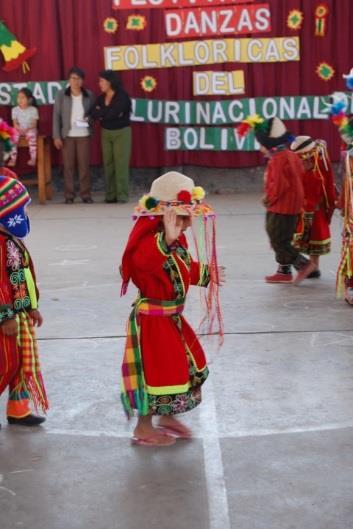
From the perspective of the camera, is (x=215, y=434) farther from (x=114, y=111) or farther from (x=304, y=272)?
(x=114, y=111)

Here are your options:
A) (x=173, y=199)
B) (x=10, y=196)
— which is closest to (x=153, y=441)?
(x=173, y=199)

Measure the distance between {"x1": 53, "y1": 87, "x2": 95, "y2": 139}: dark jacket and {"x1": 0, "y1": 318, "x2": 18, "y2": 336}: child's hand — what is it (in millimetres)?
9360

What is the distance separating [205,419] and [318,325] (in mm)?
2097

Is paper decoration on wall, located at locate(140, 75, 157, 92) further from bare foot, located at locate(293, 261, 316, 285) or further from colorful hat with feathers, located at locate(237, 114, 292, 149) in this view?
bare foot, located at locate(293, 261, 316, 285)

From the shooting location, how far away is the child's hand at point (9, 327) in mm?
4715

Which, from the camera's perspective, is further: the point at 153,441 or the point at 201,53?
the point at 201,53

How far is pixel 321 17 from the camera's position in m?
14.2

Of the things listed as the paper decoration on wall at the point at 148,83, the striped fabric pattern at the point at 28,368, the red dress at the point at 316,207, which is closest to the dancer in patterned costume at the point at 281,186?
the red dress at the point at 316,207

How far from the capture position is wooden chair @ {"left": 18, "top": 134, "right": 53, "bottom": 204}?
13914mm

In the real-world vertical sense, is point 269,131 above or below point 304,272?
above

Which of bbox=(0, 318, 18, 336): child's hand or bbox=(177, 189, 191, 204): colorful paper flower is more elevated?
bbox=(177, 189, 191, 204): colorful paper flower

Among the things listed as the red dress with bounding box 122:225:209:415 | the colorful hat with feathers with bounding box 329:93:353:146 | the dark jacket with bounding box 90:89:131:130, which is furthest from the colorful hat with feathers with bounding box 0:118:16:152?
the dark jacket with bounding box 90:89:131:130

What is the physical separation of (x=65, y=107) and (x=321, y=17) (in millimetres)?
3985

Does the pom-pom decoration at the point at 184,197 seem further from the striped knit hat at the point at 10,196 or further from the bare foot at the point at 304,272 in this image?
the bare foot at the point at 304,272
